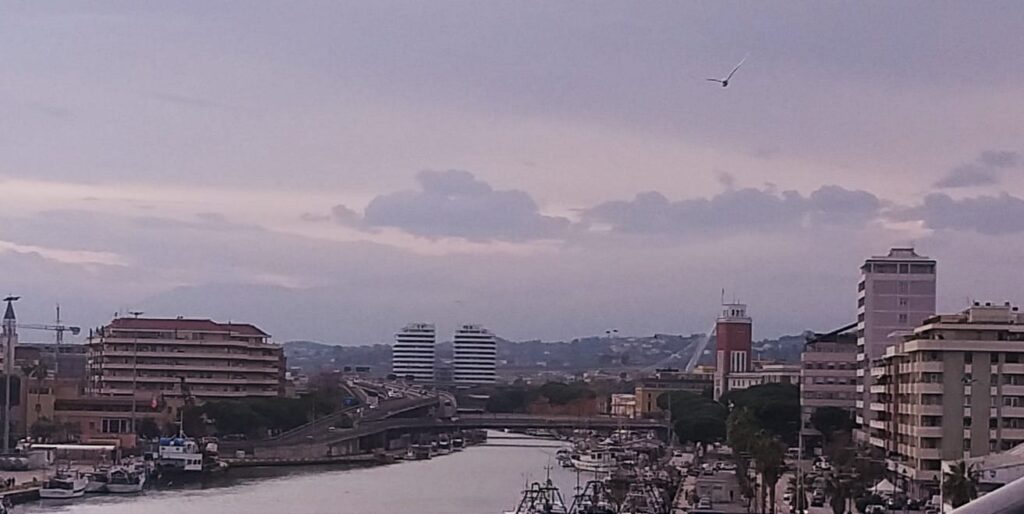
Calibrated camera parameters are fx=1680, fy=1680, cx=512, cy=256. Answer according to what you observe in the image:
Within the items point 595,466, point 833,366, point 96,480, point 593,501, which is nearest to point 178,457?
point 96,480

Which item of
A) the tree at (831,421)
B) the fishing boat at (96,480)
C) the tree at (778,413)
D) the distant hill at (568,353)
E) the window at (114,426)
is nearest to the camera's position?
the fishing boat at (96,480)

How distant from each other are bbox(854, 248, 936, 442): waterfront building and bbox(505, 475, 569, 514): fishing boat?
6.75 meters

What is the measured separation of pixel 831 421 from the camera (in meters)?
25.5

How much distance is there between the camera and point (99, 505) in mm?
21234

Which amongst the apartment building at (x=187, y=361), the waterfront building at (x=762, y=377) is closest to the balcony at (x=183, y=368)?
the apartment building at (x=187, y=361)

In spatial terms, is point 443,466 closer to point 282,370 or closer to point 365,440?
point 365,440

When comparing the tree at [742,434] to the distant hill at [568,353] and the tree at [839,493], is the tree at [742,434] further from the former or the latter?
the distant hill at [568,353]

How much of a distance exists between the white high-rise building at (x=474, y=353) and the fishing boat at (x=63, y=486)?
5257cm

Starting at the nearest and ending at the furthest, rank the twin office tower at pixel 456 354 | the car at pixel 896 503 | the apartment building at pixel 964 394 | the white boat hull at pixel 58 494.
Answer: the car at pixel 896 503 → the apartment building at pixel 964 394 → the white boat hull at pixel 58 494 → the twin office tower at pixel 456 354

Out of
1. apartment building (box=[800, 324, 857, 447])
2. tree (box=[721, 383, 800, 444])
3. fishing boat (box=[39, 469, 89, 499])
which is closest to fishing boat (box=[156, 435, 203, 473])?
fishing boat (box=[39, 469, 89, 499])

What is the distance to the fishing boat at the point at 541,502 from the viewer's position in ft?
58.9

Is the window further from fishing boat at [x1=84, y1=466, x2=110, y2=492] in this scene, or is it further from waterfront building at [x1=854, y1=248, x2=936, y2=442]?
waterfront building at [x1=854, y1=248, x2=936, y2=442]

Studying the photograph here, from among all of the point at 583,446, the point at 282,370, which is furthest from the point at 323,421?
the point at 583,446

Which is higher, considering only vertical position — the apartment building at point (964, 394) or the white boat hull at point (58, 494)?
the apartment building at point (964, 394)
